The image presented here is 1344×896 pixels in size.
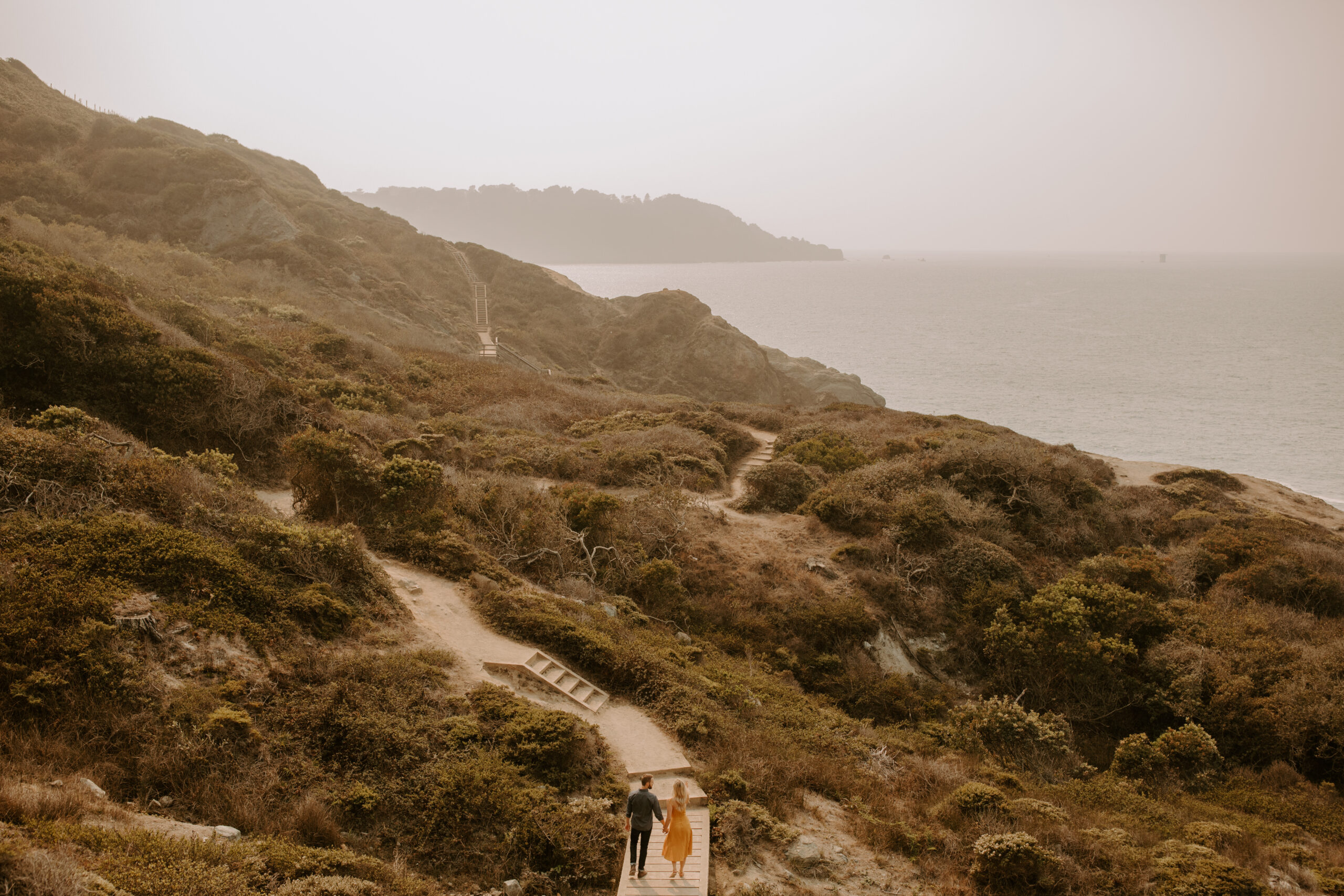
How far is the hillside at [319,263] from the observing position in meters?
42.4

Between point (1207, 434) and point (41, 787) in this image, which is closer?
point (41, 787)

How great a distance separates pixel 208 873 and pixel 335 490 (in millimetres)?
11637

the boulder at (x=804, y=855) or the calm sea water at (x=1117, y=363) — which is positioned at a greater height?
the calm sea water at (x=1117, y=363)

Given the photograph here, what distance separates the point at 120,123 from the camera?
54.8m

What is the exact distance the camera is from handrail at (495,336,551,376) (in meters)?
49.3

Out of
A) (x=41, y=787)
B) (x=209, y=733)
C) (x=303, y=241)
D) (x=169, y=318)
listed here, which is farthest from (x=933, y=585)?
(x=303, y=241)

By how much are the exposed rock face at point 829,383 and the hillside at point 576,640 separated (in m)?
30.2

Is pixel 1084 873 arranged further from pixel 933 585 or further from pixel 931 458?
pixel 931 458

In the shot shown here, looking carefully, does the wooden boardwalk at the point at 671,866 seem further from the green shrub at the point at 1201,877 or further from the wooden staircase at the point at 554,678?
the green shrub at the point at 1201,877

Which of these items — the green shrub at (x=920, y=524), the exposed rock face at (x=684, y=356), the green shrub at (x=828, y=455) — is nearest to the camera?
the green shrub at (x=920, y=524)

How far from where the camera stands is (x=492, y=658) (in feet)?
42.2

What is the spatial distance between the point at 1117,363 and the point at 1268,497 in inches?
2285

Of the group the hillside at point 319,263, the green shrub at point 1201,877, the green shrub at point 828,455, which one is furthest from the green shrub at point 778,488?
the hillside at point 319,263

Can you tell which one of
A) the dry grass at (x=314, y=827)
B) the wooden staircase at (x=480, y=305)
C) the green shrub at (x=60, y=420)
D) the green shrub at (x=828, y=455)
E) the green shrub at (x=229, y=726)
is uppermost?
the wooden staircase at (x=480, y=305)
